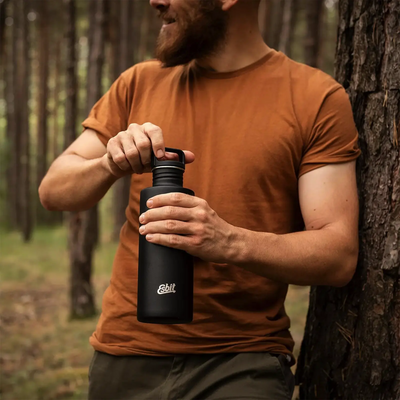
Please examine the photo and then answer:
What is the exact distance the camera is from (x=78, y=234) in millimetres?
8047

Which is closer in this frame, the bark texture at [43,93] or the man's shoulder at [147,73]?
the man's shoulder at [147,73]

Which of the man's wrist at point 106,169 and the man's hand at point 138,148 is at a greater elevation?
the man's hand at point 138,148

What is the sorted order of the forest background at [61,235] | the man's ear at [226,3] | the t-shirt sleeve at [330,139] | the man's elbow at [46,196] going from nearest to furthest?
the t-shirt sleeve at [330,139]
the man's elbow at [46,196]
the man's ear at [226,3]
the forest background at [61,235]

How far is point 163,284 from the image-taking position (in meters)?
1.87

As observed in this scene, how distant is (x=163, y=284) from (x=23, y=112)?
693 inches

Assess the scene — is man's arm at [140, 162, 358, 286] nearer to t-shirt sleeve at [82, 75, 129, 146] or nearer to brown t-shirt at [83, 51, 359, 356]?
brown t-shirt at [83, 51, 359, 356]

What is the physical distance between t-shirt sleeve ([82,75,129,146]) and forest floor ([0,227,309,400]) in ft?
11.2

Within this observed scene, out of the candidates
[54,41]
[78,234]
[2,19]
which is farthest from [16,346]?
[54,41]

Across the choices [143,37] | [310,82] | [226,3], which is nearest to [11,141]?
[143,37]

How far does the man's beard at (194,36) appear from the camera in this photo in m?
2.61

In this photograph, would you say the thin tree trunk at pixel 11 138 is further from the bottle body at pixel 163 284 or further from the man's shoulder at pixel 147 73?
the bottle body at pixel 163 284

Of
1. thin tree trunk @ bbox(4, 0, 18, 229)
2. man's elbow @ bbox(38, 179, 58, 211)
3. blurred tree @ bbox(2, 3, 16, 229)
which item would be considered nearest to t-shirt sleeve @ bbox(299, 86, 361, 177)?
man's elbow @ bbox(38, 179, 58, 211)

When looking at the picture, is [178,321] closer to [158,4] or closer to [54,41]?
[158,4]

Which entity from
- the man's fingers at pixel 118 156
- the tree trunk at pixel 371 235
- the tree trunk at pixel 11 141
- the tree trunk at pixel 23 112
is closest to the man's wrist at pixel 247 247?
the man's fingers at pixel 118 156
